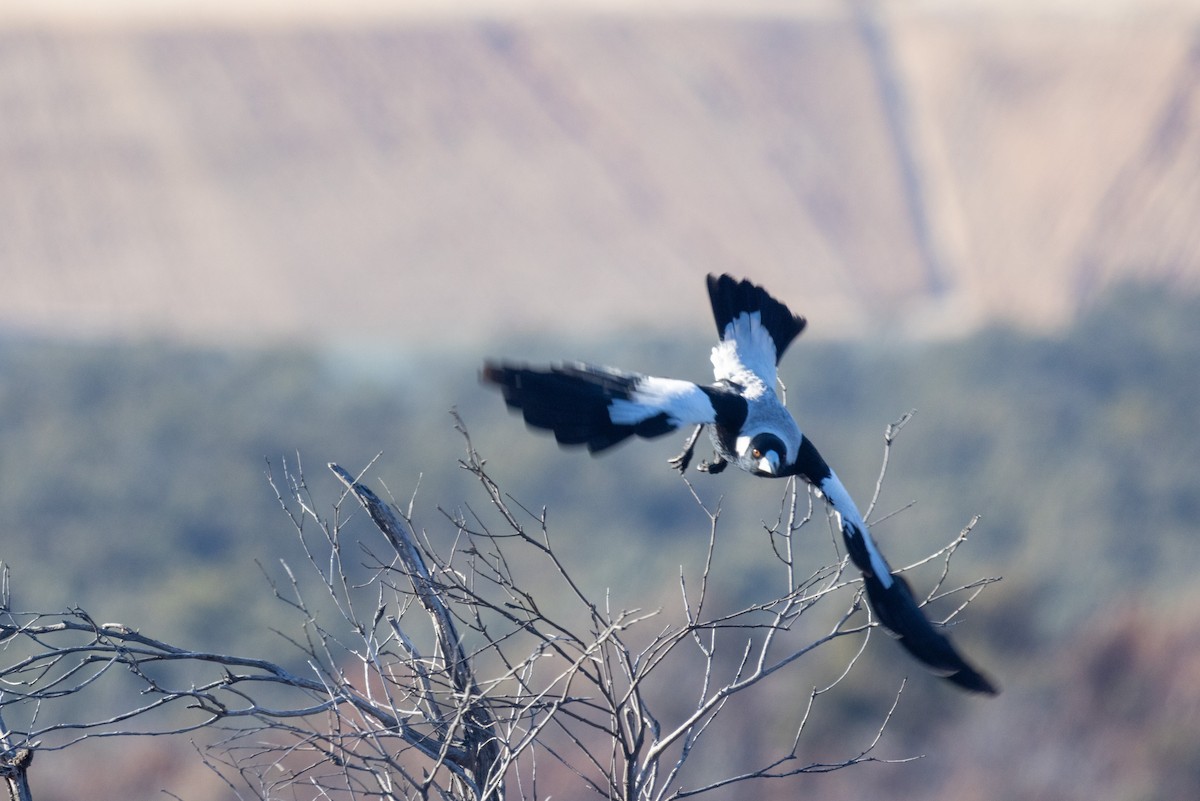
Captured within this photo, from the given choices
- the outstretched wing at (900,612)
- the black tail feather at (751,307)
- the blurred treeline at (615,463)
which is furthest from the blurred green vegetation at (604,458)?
the outstretched wing at (900,612)

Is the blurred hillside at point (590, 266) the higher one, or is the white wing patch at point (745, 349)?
the blurred hillside at point (590, 266)

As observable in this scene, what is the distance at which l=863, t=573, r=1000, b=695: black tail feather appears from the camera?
16.4 feet

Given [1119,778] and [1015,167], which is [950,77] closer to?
[1015,167]

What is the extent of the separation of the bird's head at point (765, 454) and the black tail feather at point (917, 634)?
585 millimetres

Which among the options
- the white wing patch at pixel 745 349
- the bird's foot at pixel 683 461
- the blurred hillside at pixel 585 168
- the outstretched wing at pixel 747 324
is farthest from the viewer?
the blurred hillside at pixel 585 168

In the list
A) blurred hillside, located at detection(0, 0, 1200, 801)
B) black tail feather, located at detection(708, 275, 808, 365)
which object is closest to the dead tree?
black tail feather, located at detection(708, 275, 808, 365)

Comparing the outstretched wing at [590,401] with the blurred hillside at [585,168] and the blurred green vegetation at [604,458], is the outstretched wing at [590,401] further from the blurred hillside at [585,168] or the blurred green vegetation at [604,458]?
the blurred hillside at [585,168]

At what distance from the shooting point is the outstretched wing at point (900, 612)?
502 centimetres

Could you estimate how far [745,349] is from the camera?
670 centimetres

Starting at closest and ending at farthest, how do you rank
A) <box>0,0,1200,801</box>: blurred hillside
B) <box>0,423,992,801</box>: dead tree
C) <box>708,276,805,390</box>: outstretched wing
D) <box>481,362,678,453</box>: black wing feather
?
<box>0,423,992,801</box>: dead tree → <box>481,362,678,453</box>: black wing feather → <box>708,276,805,390</box>: outstretched wing → <box>0,0,1200,801</box>: blurred hillside

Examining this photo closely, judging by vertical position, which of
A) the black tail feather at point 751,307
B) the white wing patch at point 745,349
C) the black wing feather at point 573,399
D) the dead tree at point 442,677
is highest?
the black tail feather at point 751,307

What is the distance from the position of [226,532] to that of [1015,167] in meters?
28.2

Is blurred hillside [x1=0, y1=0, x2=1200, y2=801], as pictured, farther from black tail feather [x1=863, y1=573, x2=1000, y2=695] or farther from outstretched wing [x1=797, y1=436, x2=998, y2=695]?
black tail feather [x1=863, y1=573, x2=1000, y2=695]

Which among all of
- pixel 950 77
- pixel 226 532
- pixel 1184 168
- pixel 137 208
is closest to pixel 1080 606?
pixel 226 532
